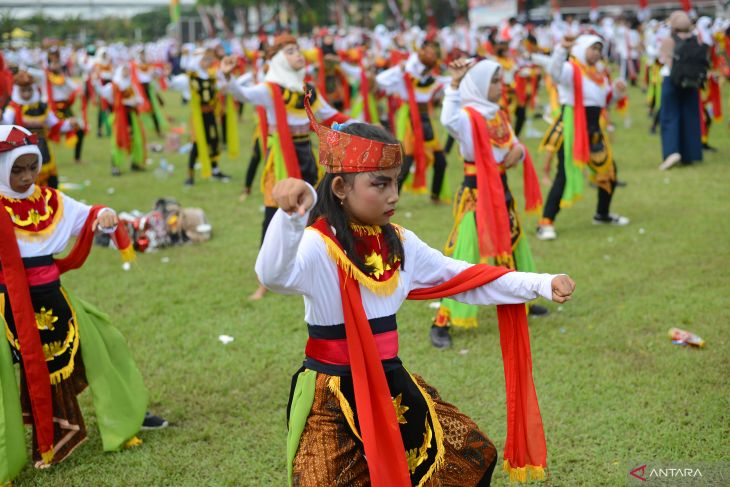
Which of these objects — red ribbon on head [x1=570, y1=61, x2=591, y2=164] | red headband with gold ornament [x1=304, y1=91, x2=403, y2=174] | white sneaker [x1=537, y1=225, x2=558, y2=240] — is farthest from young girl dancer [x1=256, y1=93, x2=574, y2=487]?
white sneaker [x1=537, y1=225, x2=558, y2=240]

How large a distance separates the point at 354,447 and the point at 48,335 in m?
1.91

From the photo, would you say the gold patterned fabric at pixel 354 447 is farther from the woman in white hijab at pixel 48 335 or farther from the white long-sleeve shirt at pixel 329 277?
the woman in white hijab at pixel 48 335

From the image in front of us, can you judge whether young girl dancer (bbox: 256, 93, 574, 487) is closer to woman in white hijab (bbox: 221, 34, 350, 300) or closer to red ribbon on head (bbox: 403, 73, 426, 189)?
woman in white hijab (bbox: 221, 34, 350, 300)

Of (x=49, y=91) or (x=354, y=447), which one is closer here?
(x=354, y=447)

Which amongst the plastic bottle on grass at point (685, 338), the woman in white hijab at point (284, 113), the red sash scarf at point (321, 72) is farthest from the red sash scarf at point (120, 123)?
the plastic bottle on grass at point (685, 338)

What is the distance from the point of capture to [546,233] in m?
7.76

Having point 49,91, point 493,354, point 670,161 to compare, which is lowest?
point 670,161

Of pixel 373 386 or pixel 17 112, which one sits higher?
pixel 17 112

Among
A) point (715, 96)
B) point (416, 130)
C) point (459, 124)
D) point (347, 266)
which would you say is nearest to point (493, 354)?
point (459, 124)

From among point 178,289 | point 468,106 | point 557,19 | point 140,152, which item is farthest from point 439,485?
point 557,19

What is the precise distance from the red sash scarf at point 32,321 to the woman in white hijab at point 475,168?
2.21 m

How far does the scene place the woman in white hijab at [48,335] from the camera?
363 centimetres

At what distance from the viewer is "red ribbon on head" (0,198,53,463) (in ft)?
11.7

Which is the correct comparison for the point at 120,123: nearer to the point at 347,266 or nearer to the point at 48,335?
the point at 48,335
